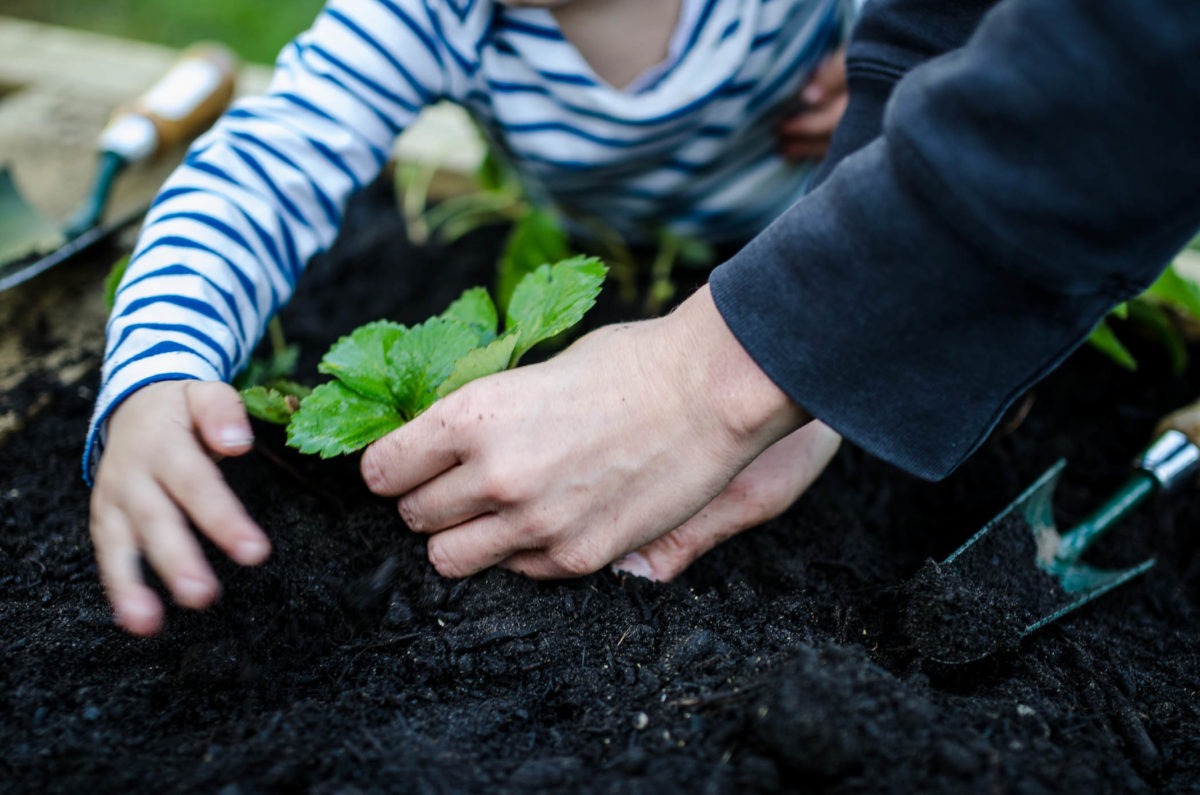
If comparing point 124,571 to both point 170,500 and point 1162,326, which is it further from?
point 1162,326

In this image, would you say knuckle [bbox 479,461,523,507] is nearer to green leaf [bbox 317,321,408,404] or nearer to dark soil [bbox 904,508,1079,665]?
green leaf [bbox 317,321,408,404]

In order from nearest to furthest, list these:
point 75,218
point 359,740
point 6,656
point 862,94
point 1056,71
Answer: point 1056,71, point 359,740, point 6,656, point 862,94, point 75,218

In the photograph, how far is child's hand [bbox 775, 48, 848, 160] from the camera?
55.4 inches

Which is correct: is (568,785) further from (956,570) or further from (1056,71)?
(1056,71)

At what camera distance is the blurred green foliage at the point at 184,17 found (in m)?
3.03

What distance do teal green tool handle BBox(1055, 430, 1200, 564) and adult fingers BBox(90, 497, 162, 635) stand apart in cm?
105

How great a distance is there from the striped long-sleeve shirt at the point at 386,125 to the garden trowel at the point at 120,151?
61cm

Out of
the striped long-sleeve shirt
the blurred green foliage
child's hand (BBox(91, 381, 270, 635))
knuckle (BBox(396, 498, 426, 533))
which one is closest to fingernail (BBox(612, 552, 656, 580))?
knuckle (BBox(396, 498, 426, 533))

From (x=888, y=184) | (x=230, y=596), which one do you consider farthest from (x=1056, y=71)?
(x=230, y=596)

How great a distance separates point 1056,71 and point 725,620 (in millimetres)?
582

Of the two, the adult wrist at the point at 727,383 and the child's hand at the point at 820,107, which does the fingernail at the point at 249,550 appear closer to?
the adult wrist at the point at 727,383

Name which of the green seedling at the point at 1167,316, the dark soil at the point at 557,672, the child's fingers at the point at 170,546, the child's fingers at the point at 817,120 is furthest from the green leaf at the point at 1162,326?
the child's fingers at the point at 170,546

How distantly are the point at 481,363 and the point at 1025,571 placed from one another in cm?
68

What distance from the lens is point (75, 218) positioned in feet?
5.36
